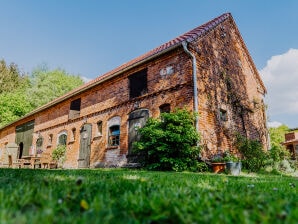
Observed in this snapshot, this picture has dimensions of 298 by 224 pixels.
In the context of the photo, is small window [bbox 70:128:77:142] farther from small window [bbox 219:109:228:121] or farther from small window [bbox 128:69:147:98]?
small window [bbox 219:109:228:121]

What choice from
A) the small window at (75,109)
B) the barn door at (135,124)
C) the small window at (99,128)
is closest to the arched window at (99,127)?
the small window at (99,128)

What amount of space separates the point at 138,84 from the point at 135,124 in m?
2.24

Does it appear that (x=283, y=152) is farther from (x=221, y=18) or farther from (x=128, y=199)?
(x=128, y=199)

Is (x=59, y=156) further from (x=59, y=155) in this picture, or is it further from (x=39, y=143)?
(x=39, y=143)

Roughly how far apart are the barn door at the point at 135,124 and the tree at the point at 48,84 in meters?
23.2

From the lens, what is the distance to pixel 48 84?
107ft

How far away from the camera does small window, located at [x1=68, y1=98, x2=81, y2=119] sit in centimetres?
1661

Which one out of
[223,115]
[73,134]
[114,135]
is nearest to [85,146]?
[73,134]

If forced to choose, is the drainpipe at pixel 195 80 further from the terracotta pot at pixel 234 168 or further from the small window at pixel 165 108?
the terracotta pot at pixel 234 168

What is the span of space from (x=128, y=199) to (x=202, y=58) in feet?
33.7

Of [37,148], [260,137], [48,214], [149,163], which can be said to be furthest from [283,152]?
[37,148]

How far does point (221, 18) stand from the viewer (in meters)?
13.6

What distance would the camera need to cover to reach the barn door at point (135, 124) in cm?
1127

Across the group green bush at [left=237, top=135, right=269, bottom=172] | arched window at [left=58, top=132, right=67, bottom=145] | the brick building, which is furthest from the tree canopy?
green bush at [left=237, top=135, right=269, bottom=172]
